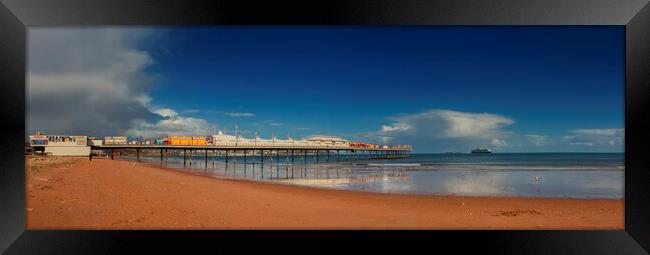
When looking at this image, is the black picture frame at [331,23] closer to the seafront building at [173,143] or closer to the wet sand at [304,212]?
the wet sand at [304,212]

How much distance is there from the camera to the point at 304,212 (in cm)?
582

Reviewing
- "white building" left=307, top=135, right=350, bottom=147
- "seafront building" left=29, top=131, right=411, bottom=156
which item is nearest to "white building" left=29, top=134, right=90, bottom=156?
"seafront building" left=29, top=131, right=411, bottom=156

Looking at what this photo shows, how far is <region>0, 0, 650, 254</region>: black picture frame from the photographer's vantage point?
3697mm

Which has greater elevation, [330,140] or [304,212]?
[330,140]

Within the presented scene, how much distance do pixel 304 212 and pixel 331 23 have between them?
2849 millimetres

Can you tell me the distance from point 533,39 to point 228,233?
36.1 feet

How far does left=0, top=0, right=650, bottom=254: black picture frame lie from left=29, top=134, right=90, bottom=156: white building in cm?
2267

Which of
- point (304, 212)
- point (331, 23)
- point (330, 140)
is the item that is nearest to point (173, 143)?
point (330, 140)

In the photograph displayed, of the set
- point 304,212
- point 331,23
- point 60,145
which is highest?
point 331,23

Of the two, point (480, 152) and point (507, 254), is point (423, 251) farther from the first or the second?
point (480, 152)

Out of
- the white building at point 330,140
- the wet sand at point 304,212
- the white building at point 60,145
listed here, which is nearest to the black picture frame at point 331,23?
the wet sand at point 304,212

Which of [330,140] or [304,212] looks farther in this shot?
[330,140]

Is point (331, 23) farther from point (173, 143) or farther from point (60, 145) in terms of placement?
point (173, 143)

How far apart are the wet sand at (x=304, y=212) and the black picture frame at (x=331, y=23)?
36.1 inches
